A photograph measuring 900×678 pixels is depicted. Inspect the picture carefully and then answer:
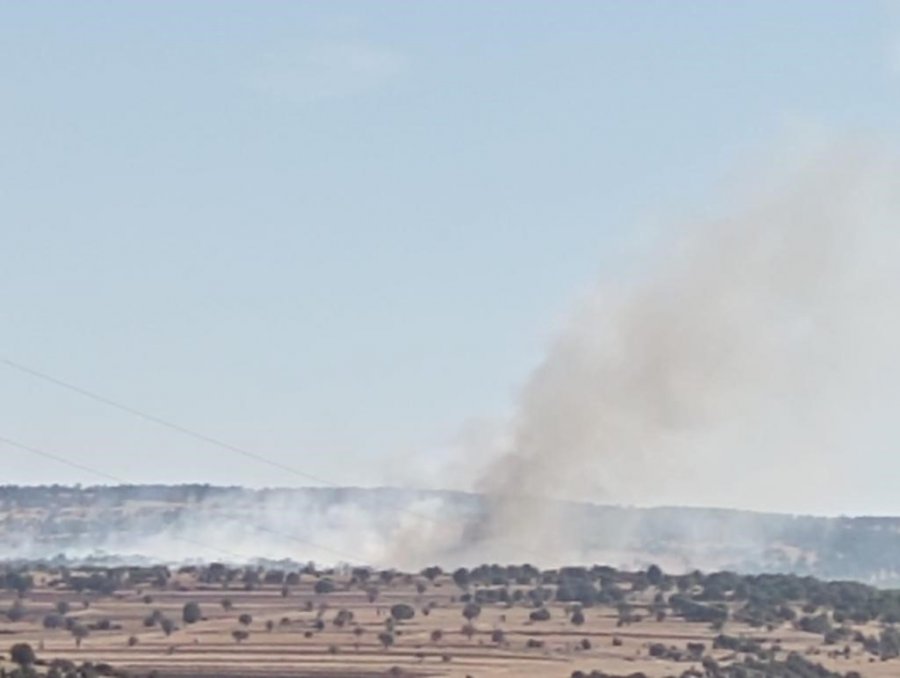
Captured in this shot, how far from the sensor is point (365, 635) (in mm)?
138125

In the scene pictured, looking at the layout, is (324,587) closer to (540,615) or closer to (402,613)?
(402,613)

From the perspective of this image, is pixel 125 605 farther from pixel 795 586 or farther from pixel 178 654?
pixel 795 586

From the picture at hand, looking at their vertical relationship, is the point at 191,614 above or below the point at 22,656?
above

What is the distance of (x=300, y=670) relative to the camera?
117875 millimetres

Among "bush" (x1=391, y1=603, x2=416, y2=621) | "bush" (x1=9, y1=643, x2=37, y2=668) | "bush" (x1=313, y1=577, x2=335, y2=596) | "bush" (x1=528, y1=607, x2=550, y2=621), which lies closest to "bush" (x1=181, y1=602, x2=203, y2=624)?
"bush" (x1=391, y1=603, x2=416, y2=621)

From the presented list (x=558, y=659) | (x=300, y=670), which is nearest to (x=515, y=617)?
(x=558, y=659)

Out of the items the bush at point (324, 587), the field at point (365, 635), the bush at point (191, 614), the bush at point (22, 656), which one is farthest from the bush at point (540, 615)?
the bush at point (22, 656)

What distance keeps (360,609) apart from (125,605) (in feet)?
58.7

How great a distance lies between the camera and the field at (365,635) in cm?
12088

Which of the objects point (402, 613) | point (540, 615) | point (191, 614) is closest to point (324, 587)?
point (191, 614)

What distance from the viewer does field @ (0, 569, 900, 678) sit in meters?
121

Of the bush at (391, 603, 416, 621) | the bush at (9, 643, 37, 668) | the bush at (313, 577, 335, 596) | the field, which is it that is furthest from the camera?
the bush at (313, 577, 335, 596)

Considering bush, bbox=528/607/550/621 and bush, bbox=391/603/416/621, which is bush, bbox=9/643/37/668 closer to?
bush, bbox=391/603/416/621

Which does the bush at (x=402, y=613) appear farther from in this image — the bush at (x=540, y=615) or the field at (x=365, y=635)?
the bush at (x=540, y=615)
